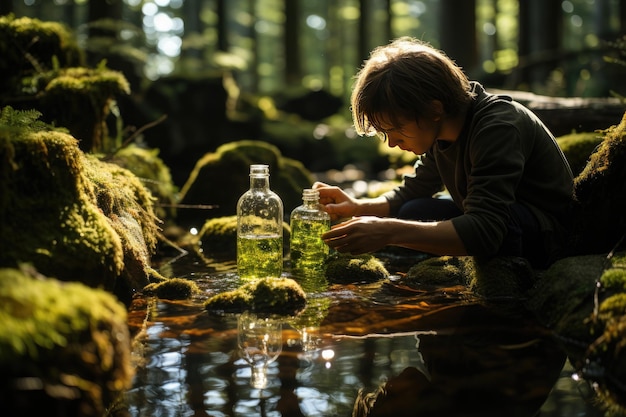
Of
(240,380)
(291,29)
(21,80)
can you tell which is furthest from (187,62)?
(240,380)

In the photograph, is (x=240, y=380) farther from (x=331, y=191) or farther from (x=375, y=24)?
(x=375, y=24)

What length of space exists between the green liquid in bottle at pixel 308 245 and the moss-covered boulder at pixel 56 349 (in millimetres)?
2624

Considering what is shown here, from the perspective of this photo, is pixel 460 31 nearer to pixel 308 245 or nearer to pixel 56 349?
pixel 308 245

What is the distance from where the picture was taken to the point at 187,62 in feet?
55.2

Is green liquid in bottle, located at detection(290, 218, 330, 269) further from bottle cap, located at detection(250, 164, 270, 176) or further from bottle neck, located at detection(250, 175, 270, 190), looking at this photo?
bottle cap, located at detection(250, 164, 270, 176)

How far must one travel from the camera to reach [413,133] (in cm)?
427

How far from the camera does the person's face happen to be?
423 centimetres

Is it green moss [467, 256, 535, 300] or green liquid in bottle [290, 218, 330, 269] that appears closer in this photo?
green moss [467, 256, 535, 300]

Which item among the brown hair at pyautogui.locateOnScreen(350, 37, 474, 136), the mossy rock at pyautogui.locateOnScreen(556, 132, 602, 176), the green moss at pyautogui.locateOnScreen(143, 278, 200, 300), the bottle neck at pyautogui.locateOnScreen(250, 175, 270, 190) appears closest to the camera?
the brown hair at pyautogui.locateOnScreen(350, 37, 474, 136)

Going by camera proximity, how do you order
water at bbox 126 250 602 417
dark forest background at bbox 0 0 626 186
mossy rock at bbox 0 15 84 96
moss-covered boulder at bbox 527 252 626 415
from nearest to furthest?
water at bbox 126 250 602 417 → moss-covered boulder at bbox 527 252 626 415 → mossy rock at bbox 0 15 84 96 → dark forest background at bbox 0 0 626 186

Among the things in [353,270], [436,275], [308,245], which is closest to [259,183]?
[308,245]

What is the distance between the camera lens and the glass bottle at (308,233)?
4938 mm

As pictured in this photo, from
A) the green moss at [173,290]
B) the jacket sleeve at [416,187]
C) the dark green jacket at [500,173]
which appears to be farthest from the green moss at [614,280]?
the green moss at [173,290]

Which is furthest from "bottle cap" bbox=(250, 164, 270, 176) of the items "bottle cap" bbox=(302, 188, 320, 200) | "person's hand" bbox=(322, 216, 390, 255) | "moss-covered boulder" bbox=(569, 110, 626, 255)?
"moss-covered boulder" bbox=(569, 110, 626, 255)
